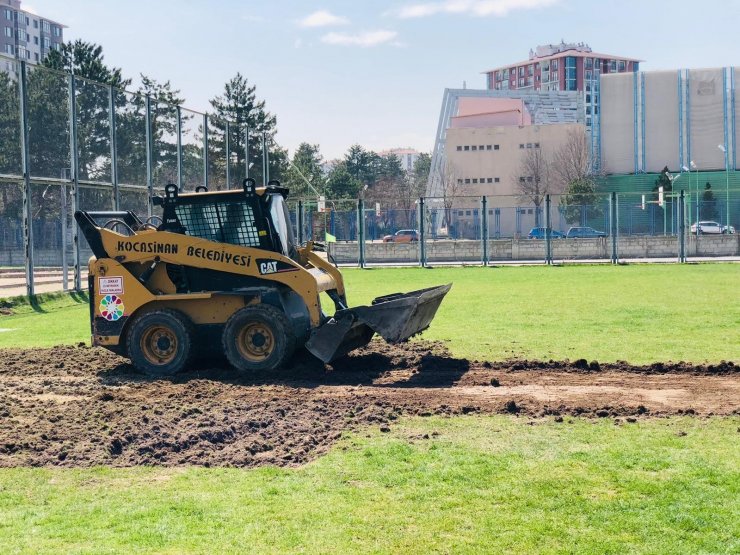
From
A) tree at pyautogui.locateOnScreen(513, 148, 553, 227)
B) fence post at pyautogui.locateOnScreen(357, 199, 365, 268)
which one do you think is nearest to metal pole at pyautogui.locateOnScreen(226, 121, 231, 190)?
fence post at pyautogui.locateOnScreen(357, 199, 365, 268)

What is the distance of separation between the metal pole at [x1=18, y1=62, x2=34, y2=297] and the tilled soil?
410 inches

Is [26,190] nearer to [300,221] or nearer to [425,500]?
[300,221]

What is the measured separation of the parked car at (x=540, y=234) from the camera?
1739 inches

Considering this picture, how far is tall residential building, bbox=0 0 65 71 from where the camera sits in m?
139

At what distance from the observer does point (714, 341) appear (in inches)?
560

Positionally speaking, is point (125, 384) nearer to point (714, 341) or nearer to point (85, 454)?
point (85, 454)

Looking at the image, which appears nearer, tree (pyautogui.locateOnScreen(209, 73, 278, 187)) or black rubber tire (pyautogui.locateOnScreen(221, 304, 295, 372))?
black rubber tire (pyautogui.locateOnScreen(221, 304, 295, 372))

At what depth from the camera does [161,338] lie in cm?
1288

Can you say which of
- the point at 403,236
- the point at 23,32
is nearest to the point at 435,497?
the point at 403,236

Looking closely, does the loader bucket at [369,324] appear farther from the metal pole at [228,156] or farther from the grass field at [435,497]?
the metal pole at [228,156]

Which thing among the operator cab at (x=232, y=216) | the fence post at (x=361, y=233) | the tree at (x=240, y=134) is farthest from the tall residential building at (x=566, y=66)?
the operator cab at (x=232, y=216)

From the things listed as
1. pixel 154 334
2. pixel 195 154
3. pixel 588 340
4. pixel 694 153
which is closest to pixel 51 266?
pixel 195 154

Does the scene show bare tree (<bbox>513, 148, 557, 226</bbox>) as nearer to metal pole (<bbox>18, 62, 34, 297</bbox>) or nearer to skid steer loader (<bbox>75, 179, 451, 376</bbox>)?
metal pole (<bbox>18, 62, 34, 297</bbox>)

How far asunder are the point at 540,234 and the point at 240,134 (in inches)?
641
